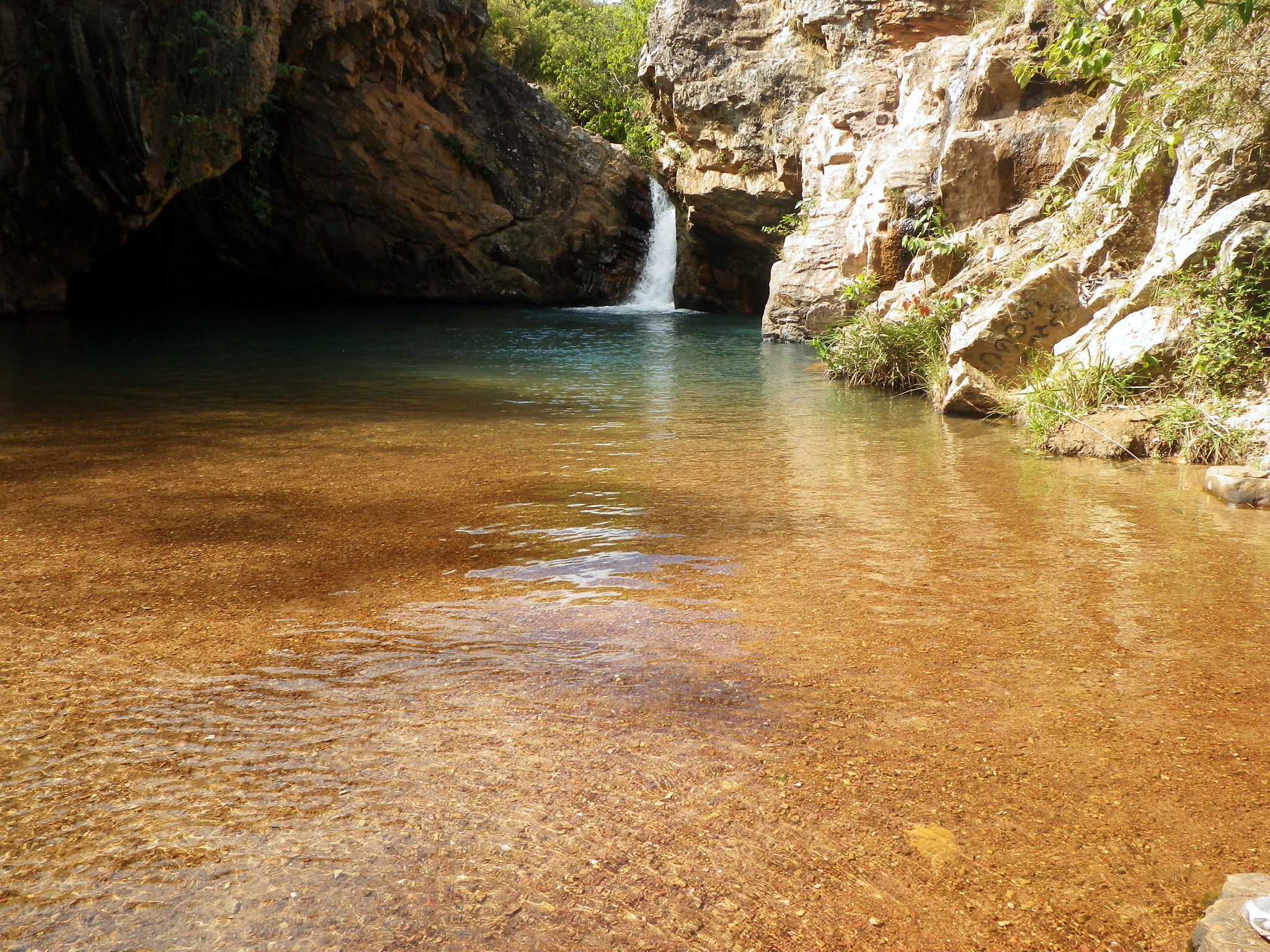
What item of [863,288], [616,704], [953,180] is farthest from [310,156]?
[616,704]

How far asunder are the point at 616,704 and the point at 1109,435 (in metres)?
5.43

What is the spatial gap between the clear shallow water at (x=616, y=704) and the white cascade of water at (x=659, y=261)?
809 inches

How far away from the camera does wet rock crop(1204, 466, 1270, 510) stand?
5.29 metres

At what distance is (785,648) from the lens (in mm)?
3186

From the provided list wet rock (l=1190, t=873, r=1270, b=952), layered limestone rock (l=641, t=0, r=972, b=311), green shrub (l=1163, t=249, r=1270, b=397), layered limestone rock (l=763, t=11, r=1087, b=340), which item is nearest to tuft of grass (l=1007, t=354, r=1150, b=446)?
green shrub (l=1163, t=249, r=1270, b=397)

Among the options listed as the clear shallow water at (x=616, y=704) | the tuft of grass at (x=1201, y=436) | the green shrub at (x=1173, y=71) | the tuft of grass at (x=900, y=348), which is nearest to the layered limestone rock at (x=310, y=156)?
the tuft of grass at (x=900, y=348)

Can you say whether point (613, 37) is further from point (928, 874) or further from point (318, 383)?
point (928, 874)

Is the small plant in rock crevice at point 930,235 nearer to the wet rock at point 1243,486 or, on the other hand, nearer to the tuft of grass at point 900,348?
the tuft of grass at point 900,348

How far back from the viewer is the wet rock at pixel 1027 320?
27.7ft

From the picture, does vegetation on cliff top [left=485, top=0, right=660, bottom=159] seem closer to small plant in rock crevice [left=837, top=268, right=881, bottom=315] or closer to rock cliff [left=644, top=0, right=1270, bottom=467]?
rock cliff [left=644, top=0, right=1270, bottom=467]

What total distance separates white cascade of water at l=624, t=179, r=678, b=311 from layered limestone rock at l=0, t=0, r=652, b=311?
30 centimetres

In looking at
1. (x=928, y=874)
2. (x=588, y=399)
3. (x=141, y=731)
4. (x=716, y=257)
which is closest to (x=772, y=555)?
(x=928, y=874)

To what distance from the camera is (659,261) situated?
26578 millimetres

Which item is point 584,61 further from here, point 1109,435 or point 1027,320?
point 1109,435
